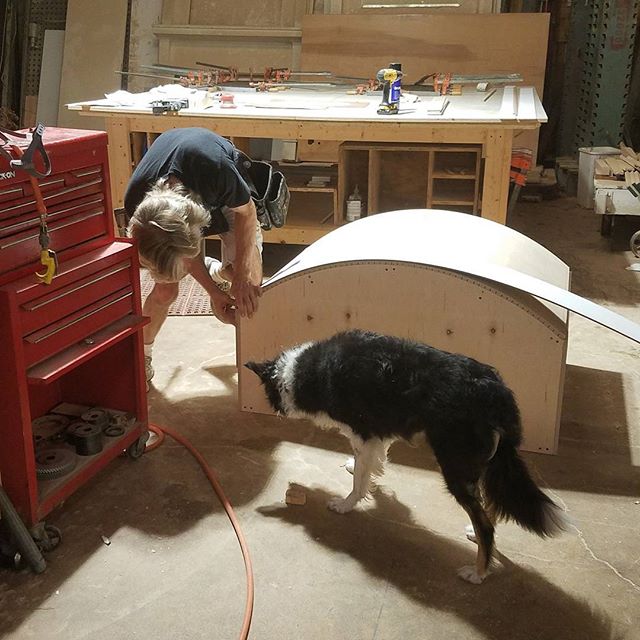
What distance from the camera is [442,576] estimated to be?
7.71 feet

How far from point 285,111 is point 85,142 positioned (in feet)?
7.67

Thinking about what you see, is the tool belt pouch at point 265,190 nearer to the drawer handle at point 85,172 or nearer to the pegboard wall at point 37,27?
the drawer handle at point 85,172

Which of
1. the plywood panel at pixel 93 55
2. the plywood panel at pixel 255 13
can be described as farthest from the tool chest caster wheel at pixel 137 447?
the plywood panel at pixel 255 13

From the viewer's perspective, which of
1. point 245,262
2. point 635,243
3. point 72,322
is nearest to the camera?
point 72,322

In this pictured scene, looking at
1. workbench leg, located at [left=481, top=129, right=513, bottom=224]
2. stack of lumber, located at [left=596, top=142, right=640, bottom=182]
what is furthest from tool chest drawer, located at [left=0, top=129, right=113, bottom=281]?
stack of lumber, located at [left=596, top=142, right=640, bottom=182]

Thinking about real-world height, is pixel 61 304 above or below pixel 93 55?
below

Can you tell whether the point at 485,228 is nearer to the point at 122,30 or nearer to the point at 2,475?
the point at 2,475

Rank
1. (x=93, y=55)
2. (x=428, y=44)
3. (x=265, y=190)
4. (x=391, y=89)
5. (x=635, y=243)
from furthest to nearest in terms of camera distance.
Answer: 1. (x=93, y=55)
2. (x=428, y=44)
3. (x=635, y=243)
4. (x=391, y=89)
5. (x=265, y=190)

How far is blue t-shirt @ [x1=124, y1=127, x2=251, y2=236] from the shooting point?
2.97 m

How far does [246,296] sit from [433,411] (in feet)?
3.90

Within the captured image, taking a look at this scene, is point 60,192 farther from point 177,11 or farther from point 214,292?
point 177,11

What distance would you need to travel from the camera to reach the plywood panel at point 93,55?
746 cm

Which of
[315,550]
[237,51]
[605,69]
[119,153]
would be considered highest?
[605,69]

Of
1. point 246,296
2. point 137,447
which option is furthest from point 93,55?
point 137,447
